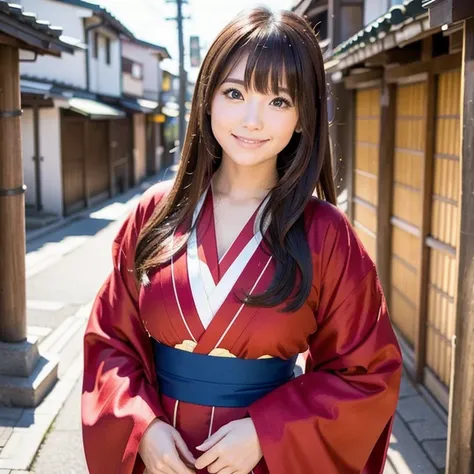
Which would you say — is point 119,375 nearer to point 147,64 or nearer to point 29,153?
point 29,153

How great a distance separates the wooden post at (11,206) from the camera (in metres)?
4.93

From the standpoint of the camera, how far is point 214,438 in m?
1.93

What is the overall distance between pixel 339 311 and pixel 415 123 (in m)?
4.10

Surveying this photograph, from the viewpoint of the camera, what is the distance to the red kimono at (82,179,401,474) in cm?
198

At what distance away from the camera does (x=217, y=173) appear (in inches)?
93.2

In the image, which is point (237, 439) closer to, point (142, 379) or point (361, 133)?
point (142, 379)

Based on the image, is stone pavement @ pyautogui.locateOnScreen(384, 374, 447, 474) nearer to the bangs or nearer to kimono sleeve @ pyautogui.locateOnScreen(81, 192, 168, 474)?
kimono sleeve @ pyautogui.locateOnScreen(81, 192, 168, 474)

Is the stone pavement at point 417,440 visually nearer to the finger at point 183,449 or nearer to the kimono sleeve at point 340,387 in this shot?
the kimono sleeve at point 340,387

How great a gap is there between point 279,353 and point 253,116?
0.74 meters

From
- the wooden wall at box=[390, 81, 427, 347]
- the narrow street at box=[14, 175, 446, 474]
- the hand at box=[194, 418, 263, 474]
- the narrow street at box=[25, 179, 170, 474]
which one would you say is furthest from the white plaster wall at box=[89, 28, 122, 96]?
the hand at box=[194, 418, 263, 474]

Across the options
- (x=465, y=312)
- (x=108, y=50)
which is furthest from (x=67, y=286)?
(x=108, y=50)

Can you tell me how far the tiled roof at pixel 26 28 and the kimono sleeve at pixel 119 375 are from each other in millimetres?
3168

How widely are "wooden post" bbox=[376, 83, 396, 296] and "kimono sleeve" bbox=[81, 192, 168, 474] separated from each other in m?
4.54

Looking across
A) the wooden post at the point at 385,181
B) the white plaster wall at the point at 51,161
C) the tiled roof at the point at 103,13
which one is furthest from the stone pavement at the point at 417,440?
the tiled roof at the point at 103,13
